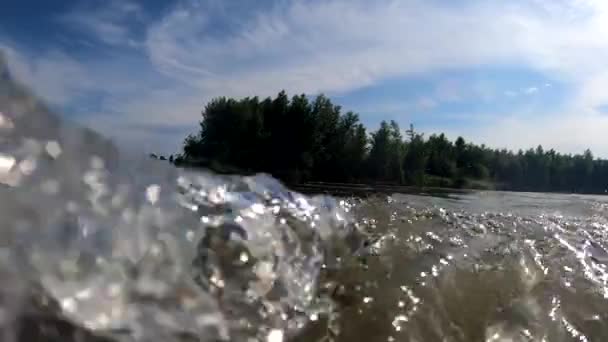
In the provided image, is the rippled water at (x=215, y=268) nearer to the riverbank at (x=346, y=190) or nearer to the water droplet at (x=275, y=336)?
the water droplet at (x=275, y=336)

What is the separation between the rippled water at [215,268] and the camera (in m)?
1.06

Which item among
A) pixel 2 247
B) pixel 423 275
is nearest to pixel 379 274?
pixel 423 275

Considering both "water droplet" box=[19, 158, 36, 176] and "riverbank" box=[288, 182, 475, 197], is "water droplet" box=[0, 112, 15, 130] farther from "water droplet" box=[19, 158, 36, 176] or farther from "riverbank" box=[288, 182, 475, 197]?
"riverbank" box=[288, 182, 475, 197]

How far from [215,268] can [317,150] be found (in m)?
13.4

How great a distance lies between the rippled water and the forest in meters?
4.73

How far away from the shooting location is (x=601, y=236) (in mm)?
4398

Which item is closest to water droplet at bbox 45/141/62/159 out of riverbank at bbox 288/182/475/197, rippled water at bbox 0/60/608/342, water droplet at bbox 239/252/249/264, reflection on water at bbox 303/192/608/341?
rippled water at bbox 0/60/608/342

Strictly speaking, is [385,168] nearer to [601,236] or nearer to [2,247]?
[601,236]

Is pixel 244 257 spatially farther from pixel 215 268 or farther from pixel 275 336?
pixel 275 336

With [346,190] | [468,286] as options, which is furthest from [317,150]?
[468,286]

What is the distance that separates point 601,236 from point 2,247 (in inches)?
177

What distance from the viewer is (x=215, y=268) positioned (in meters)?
1.48

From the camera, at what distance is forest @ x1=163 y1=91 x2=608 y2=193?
11.9m

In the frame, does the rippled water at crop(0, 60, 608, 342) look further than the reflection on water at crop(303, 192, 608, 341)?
No
